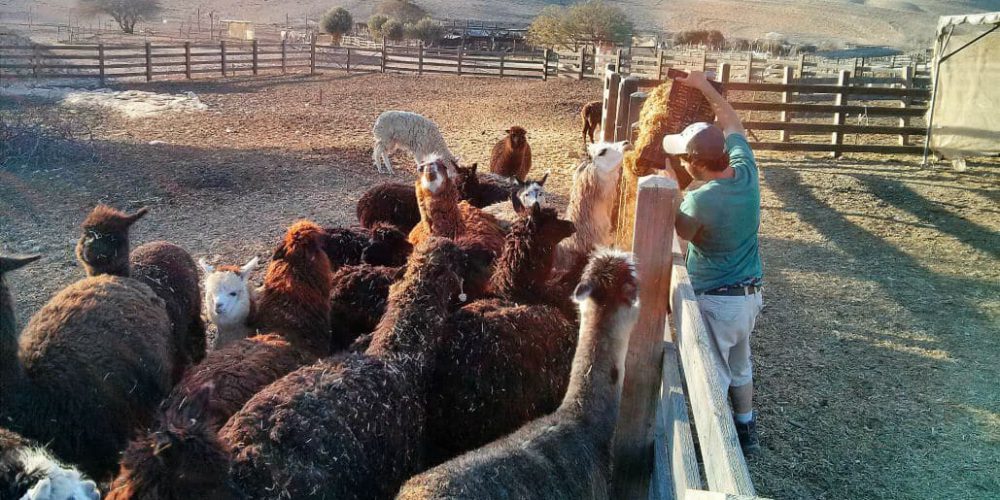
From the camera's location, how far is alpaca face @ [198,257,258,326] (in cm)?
515

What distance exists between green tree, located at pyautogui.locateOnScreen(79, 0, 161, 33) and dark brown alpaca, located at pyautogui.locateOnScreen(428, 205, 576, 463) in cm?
6614

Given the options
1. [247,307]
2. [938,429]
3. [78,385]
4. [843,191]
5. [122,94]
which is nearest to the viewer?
[78,385]

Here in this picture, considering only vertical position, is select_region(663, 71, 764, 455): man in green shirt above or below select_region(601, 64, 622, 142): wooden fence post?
below

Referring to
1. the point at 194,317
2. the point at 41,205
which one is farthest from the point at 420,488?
the point at 41,205

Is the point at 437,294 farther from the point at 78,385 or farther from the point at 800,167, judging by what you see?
the point at 800,167

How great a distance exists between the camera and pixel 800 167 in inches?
537

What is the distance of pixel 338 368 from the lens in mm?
3422

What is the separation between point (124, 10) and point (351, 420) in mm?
70166

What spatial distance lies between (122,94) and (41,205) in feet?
41.8

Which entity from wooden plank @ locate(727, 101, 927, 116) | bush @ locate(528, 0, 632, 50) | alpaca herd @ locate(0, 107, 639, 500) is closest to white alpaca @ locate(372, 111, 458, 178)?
wooden plank @ locate(727, 101, 927, 116)

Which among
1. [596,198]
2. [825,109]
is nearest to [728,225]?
[596,198]

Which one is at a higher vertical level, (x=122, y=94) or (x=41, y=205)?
(x=122, y=94)

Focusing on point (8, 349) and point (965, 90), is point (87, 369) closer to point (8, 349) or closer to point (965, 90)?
point (8, 349)

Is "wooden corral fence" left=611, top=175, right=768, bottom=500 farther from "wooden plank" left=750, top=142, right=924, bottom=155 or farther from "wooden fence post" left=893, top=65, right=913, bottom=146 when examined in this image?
"wooden fence post" left=893, top=65, right=913, bottom=146
